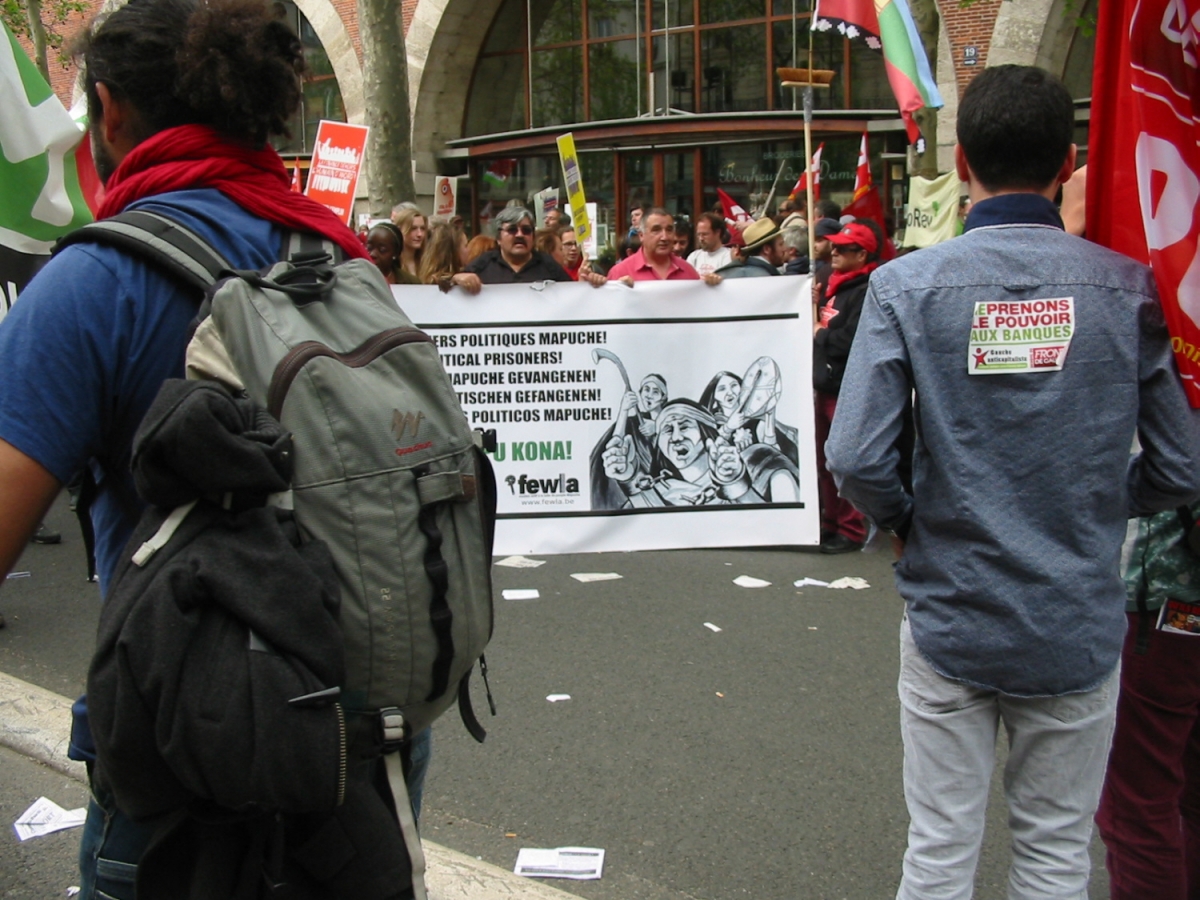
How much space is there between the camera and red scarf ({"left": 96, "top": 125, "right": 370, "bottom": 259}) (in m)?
1.76

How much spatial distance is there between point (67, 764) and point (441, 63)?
19.7 meters

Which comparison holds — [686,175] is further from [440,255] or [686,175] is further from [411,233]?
[440,255]

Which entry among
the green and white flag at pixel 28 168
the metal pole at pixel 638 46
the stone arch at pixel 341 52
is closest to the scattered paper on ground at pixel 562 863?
the green and white flag at pixel 28 168

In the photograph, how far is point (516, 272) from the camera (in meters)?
7.49

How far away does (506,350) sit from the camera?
6.81 meters

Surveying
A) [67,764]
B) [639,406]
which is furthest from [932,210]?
[67,764]

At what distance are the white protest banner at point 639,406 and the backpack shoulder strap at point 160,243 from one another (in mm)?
5084

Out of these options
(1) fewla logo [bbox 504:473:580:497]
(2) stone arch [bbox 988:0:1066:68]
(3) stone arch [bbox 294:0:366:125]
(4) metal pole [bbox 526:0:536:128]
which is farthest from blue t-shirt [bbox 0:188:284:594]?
(4) metal pole [bbox 526:0:536:128]

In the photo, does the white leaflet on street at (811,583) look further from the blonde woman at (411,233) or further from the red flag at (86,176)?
the red flag at (86,176)

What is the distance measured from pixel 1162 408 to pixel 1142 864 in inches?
39.9

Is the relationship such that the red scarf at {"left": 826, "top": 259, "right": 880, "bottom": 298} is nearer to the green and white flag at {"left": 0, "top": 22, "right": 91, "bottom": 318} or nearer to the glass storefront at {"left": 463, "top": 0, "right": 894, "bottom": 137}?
the green and white flag at {"left": 0, "top": 22, "right": 91, "bottom": 318}

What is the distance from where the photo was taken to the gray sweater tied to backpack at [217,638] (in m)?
1.46

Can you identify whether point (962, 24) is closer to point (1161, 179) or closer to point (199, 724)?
point (1161, 179)

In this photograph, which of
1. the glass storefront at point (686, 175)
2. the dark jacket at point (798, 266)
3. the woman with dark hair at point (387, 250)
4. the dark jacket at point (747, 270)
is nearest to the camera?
the woman with dark hair at point (387, 250)
